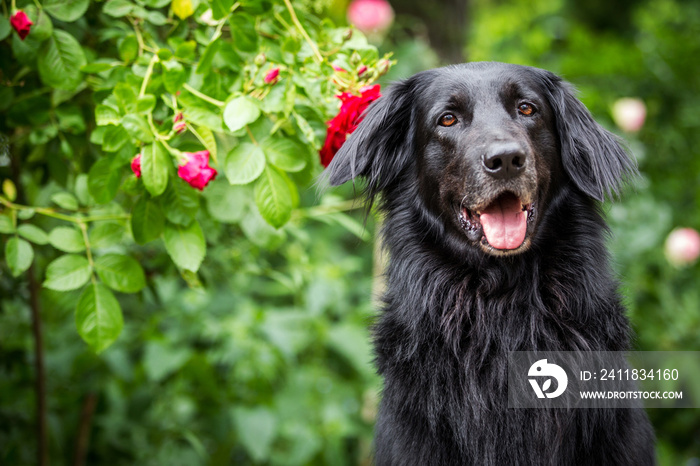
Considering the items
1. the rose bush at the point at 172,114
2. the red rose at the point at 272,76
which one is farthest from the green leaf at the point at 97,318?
the red rose at the point at 272,76

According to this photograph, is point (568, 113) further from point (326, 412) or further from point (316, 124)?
point (326, 412)

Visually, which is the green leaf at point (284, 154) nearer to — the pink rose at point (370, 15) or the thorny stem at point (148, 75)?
the thorny stem at point (148, 75)

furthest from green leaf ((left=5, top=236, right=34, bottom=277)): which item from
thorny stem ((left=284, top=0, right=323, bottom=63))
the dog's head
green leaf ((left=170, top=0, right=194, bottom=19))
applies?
thorny stem ((left=284, top=0, right=323, bottom=63))

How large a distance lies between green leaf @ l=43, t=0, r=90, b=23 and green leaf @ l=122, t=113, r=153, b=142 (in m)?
0.50

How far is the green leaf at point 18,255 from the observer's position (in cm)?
191

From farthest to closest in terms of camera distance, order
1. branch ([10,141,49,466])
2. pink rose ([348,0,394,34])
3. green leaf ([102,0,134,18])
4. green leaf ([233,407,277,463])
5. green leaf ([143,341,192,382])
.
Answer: pink rose ([348,0,394,34]) → green leaf ([233,407,277,463]) → green leaf ([143,341,192,382]) → branch ([10,141,49,466]) → green leaf ([102,0,134,18])

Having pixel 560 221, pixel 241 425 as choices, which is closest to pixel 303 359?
pixel 241 425

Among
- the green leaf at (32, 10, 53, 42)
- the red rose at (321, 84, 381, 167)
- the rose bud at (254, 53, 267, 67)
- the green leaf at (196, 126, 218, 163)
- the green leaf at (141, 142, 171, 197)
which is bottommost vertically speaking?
the green leaf at (32, 10, 53, 42)

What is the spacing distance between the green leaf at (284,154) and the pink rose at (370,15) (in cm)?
237

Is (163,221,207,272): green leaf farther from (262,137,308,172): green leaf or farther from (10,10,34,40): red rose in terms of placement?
(10,10,34,40): red rose

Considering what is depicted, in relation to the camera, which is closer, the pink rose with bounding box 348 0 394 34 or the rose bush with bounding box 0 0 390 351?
the rose bush with bounding box 0 0 390 351

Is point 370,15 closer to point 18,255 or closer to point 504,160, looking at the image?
point 504,160

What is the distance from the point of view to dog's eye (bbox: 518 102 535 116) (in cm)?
204

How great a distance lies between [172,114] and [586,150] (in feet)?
4.79
